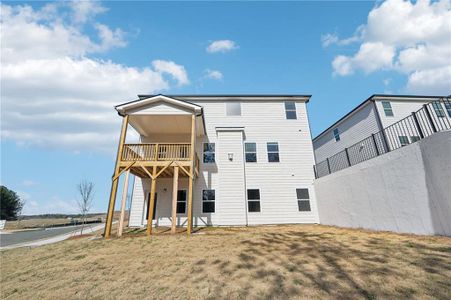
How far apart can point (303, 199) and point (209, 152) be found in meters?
7.07

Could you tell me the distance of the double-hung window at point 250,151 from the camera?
534 inches

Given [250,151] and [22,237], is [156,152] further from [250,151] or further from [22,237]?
[22,237]

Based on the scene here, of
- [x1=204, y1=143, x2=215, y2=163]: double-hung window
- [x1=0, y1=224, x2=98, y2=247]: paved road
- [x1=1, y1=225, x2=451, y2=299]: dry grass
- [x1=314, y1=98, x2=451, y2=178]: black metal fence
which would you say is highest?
[x1=204, y1=143, x2=215, y2=163]: double-hung window

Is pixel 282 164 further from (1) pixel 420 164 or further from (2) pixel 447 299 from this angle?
(2) pixel 447 299

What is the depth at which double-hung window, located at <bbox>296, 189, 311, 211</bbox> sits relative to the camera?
12.6m

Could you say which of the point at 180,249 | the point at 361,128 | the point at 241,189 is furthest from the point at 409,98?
the point at 180,249

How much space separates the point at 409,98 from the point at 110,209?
22521 millimetres

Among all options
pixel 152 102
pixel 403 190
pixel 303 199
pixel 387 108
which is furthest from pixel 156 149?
pixel 387 108

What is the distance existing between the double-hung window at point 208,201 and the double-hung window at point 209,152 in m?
2.12

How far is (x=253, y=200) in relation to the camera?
41.4 feet

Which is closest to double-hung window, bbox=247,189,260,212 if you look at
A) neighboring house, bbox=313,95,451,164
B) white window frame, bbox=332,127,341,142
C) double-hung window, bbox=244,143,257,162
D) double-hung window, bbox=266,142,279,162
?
double-hung window, bbox=244,143,257,162

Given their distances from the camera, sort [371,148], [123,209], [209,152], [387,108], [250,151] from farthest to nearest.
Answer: [387,108], [250,151], [209,152], [371,148], [123,209]

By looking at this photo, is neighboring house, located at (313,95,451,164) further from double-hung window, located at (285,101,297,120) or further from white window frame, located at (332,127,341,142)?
double-hung window, located at (285,101,297,120)

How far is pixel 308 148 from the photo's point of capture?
13.8 meters
